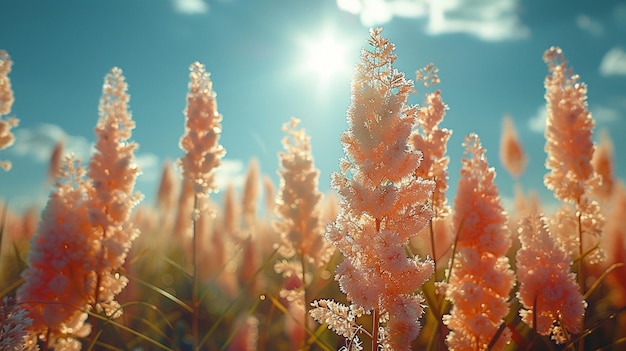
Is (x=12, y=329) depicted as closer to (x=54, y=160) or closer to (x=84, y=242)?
(x=84, y=242)

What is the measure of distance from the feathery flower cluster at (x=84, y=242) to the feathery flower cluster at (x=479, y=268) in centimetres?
258

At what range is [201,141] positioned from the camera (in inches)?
209

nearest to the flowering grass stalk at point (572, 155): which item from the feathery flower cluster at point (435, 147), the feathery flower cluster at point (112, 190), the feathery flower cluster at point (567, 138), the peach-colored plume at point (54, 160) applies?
the feathery flower cluster at point (567, 138)

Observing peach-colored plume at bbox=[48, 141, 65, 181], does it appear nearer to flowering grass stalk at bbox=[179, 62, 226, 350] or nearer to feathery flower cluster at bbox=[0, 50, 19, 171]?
feathery flower cluster at bbox=[0, 50, 19, 171]

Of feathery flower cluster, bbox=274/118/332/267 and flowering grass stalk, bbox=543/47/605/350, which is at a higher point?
flowering grass stalk, bbox=543/47/605/350

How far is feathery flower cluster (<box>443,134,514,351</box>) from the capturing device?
3627 millimetres

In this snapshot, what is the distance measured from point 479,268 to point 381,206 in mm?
1313

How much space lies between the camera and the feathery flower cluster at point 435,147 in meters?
4.55

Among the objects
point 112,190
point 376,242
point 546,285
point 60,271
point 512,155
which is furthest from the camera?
point 512,155

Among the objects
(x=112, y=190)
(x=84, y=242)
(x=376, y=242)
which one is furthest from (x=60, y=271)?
(x=376, y=242)

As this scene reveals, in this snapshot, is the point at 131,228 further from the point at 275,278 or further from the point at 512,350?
the point at 275,278

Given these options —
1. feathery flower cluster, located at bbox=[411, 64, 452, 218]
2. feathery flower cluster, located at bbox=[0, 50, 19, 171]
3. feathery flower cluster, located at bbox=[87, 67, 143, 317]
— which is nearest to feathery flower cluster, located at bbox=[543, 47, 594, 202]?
feathery flower cluster, located at bbox=[411, 64, 452, 218]

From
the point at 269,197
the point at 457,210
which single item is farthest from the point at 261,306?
the point at 269,197

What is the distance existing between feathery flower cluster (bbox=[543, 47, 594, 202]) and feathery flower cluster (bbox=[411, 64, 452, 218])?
4.28 ft
